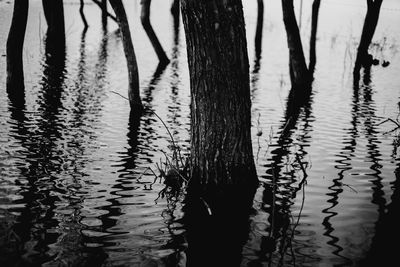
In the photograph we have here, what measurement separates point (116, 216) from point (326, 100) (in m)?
9.19

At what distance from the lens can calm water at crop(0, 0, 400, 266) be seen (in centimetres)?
371

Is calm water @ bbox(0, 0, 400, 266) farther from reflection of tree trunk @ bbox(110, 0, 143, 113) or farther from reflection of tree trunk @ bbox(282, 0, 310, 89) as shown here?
reflection of tree trunk @ bbox(282, 0, 310, 89)

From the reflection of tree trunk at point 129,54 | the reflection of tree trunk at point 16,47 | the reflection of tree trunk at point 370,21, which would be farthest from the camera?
the reflection of tree trunk at point 370,21

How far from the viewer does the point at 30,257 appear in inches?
133

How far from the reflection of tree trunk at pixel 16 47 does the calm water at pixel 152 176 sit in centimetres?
33

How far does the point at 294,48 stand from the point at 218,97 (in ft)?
26.6

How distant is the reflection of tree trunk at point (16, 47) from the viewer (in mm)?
9195

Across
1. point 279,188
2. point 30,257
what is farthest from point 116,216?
point 279,188

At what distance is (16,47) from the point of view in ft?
31.1

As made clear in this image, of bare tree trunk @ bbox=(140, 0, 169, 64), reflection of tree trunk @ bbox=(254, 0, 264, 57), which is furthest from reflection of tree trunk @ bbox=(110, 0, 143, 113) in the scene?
reflection of tree trunk @ bbox=(254, 0, 264, 57)

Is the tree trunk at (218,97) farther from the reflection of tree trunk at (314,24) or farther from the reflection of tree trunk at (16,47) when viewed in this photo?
the reflection of tree trunk at (314,24)

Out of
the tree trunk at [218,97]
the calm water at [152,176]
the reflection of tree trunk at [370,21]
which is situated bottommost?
the calm water at [152,176]

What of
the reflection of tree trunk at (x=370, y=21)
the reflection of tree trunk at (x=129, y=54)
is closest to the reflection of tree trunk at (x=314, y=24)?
the reflection of tree trunk at (x=370, y=21)

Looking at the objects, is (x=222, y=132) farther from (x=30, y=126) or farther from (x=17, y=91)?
(x=17, y=91)
